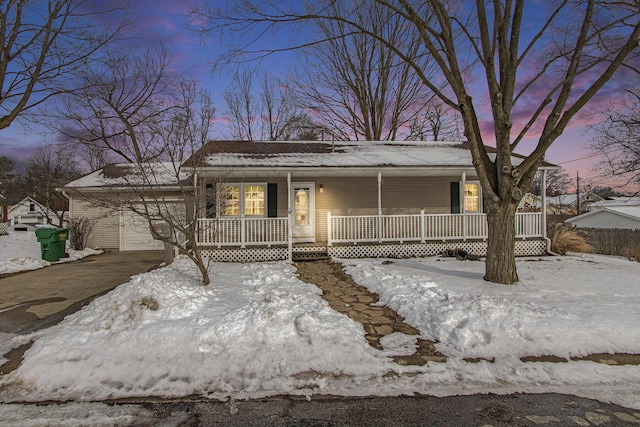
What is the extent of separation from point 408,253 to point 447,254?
127cm

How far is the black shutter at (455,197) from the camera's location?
1231 cm

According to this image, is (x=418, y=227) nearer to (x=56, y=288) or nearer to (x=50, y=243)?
(x=56, y=288)

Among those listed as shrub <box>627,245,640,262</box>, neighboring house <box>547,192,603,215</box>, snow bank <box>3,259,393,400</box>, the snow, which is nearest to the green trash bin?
the snow

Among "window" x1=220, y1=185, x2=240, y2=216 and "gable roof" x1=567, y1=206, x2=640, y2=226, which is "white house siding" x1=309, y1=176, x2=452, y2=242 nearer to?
"window" x1=220, y1=185, x2=240, y2=216

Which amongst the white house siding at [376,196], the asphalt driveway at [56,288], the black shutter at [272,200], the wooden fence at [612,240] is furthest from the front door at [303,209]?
the wooden fence at [612,240]

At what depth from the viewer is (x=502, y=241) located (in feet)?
21.7

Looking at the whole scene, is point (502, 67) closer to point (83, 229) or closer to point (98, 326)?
point (98, 326)

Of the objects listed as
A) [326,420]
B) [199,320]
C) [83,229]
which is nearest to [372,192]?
[199,320]

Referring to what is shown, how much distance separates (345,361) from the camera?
3395 millimetres

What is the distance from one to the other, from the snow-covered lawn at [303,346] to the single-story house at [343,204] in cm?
463

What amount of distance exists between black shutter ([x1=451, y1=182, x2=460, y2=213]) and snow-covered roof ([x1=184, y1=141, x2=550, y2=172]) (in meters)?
1.10

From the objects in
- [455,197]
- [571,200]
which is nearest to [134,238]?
[455,197]

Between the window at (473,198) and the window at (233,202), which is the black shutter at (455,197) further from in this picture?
the window at (233,202)

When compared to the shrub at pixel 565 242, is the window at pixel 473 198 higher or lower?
higher
